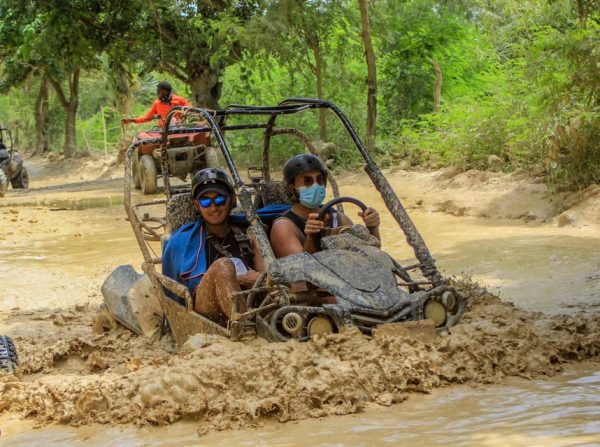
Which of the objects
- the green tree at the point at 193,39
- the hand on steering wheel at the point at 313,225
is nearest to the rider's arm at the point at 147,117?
the green tree at the point at 193,39

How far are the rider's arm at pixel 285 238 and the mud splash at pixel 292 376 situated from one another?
2.42 feet

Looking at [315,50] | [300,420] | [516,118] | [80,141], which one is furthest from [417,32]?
[80,141]

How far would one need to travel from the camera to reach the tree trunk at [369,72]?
→ 622 inches

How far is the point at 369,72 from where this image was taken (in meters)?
16.4

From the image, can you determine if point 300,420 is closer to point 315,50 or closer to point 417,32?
point 315,50

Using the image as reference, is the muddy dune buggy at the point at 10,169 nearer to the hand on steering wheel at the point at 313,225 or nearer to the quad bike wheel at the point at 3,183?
the quad bike wheel at the point at 3,183

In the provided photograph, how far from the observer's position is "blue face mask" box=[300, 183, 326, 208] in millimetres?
5336

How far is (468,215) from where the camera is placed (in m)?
11.5

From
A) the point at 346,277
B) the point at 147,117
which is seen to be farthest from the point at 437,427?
the point at 147,117

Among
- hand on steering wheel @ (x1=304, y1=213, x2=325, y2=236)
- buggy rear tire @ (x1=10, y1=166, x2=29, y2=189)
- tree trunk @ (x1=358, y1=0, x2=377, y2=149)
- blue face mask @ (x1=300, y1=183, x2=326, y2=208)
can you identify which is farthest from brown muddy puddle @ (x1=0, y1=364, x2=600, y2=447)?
buggy rear tire @ (x1=10, y1=166, x2=29, y2=189)

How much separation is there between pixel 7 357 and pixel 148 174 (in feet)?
30.6

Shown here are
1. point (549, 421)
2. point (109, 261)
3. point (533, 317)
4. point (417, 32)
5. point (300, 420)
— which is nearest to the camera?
point (549, 421)

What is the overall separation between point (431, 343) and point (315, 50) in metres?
13.5

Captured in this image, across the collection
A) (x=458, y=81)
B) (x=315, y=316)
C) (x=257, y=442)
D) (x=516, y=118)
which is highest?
(x=458, y=81)
